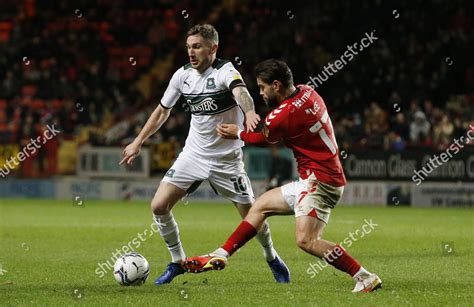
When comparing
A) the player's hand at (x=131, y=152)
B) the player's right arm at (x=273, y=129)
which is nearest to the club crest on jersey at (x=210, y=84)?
the player's hand at (x=131, y=152)

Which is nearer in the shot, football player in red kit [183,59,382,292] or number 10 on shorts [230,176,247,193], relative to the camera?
football player in red kit [183,59,382,292]

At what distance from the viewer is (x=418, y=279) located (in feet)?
30.1

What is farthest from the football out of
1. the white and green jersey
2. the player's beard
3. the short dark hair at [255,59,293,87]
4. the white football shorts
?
the short dark hair at [255,59,293,87]

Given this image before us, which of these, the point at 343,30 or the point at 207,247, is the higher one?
the point at 343,30

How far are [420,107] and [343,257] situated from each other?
17.0 metres

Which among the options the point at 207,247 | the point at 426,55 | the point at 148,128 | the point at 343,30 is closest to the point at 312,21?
the point at 343,30

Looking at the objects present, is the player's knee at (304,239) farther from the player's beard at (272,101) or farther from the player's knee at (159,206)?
the player's knee at (159,206)

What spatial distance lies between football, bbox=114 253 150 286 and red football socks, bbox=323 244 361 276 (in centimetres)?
183

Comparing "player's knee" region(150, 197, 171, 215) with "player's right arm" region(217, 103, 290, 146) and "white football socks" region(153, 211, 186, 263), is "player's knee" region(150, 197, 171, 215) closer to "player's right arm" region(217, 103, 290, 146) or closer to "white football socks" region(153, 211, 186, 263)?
"white football socks" region(153, 211, 186, 263)

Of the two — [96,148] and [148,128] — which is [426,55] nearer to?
[96,148]

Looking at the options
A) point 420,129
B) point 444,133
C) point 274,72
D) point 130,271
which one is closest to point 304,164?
point 274,72

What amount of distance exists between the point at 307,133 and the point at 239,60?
19626 millimetres

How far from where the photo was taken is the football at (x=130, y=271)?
8.62 meters

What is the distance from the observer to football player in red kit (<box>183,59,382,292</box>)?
786 cm
